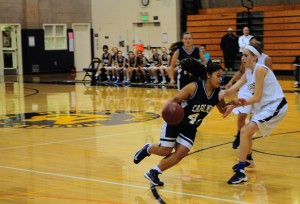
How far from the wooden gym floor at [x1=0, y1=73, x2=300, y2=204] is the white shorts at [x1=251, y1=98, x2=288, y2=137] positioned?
607mm

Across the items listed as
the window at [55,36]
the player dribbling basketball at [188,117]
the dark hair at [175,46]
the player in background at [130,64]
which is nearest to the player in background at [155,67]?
the player in background at [130,64]

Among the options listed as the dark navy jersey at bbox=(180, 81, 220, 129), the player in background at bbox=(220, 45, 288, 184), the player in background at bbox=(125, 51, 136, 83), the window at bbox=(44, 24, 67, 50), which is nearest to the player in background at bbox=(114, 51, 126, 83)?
the player in background at bbox=(125, 51, 136, 83)

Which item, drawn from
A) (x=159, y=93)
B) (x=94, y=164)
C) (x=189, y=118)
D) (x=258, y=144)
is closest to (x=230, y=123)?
(x=258, y=144)

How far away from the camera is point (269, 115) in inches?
265

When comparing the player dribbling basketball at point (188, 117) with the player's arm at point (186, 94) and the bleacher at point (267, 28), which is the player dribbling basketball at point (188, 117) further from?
the bleacher at point (267, 28)

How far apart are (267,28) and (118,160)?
1750cm

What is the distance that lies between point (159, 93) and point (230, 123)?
6.96 meters

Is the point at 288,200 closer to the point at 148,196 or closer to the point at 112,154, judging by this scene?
the point at 148,196

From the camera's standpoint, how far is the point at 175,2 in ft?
90.0

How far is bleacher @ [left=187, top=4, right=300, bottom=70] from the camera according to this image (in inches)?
927

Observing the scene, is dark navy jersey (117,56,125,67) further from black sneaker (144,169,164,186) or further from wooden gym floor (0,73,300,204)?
black sneaker (144,169,164,186)

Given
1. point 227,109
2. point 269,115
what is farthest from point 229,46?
point 227,109

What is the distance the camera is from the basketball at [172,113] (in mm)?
6000

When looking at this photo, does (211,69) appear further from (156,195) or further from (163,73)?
(163,73)
